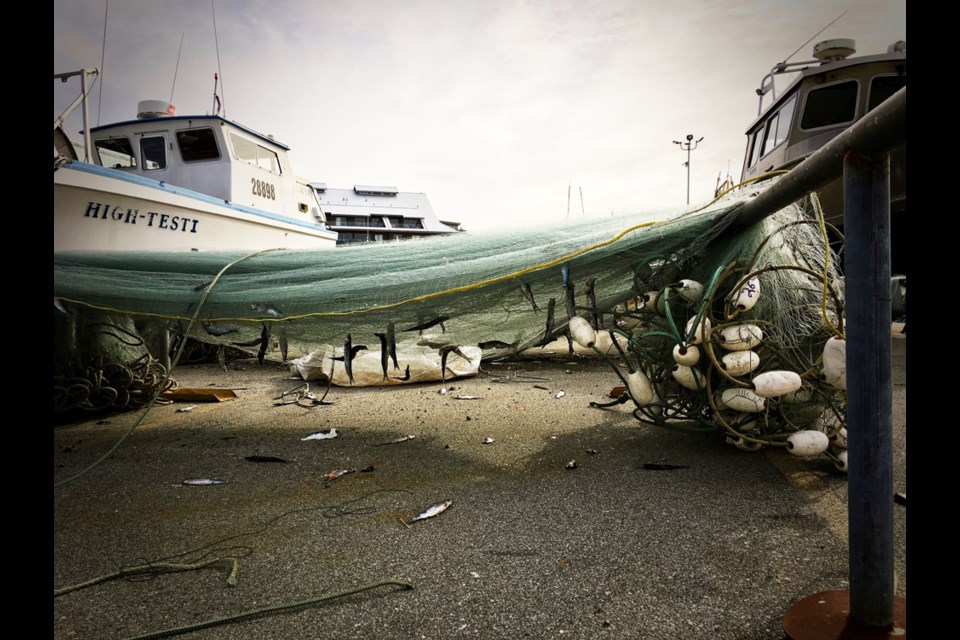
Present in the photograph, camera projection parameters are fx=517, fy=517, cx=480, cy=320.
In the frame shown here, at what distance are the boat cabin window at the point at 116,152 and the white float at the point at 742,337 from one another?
9069 mm

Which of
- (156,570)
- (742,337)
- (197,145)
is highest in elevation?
(197,145)

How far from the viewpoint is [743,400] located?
8.40ft

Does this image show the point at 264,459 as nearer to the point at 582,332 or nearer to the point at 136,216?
the point at 582,332

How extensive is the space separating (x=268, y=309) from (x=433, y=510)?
167cm

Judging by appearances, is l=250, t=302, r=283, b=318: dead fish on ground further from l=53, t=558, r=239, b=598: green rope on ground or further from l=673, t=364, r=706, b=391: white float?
l=673, t=364, r=706, b=391: white float

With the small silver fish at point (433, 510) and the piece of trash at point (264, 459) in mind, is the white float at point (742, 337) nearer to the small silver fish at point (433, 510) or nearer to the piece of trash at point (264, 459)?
the small silver fish at point (433, 510)

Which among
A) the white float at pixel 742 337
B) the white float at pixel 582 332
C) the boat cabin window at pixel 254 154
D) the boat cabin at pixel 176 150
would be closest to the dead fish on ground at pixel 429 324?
the white float at pixel 582 332

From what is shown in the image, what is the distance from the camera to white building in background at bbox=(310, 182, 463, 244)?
25594 mm

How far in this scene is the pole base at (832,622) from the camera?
1.36 m

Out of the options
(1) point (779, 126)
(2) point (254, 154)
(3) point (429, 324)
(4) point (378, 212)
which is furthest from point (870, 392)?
(4) point (378, 212)

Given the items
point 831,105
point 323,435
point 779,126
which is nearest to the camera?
point 323,435
